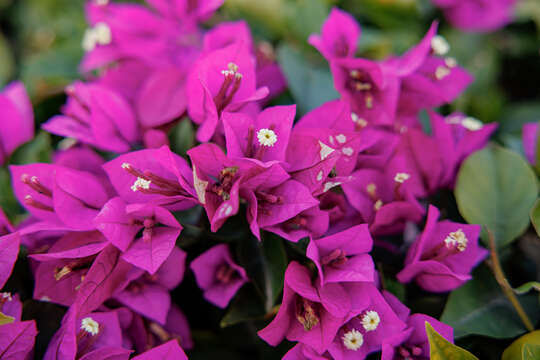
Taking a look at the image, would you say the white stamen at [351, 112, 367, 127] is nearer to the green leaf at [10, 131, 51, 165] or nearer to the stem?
the stem

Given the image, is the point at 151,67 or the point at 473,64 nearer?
the point at 151,67

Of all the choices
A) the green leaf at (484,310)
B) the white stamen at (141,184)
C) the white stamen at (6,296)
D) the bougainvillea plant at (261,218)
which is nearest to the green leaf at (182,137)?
the bougainvillea plant at (261,218)

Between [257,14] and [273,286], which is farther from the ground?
[257,14]

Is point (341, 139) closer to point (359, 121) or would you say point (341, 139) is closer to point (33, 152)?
point (359, 121)

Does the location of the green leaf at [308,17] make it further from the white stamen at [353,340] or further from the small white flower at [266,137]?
the white stamen at [353,340]

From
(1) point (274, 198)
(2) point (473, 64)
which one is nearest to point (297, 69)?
(1) point (274, 198)

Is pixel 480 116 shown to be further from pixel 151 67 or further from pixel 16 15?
pixel 16 15

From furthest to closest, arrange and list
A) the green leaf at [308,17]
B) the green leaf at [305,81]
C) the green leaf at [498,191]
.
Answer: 1. the green leaf at [308,17]
2. the green leaf at [305,81]
3. the green leaf at [498,191]
